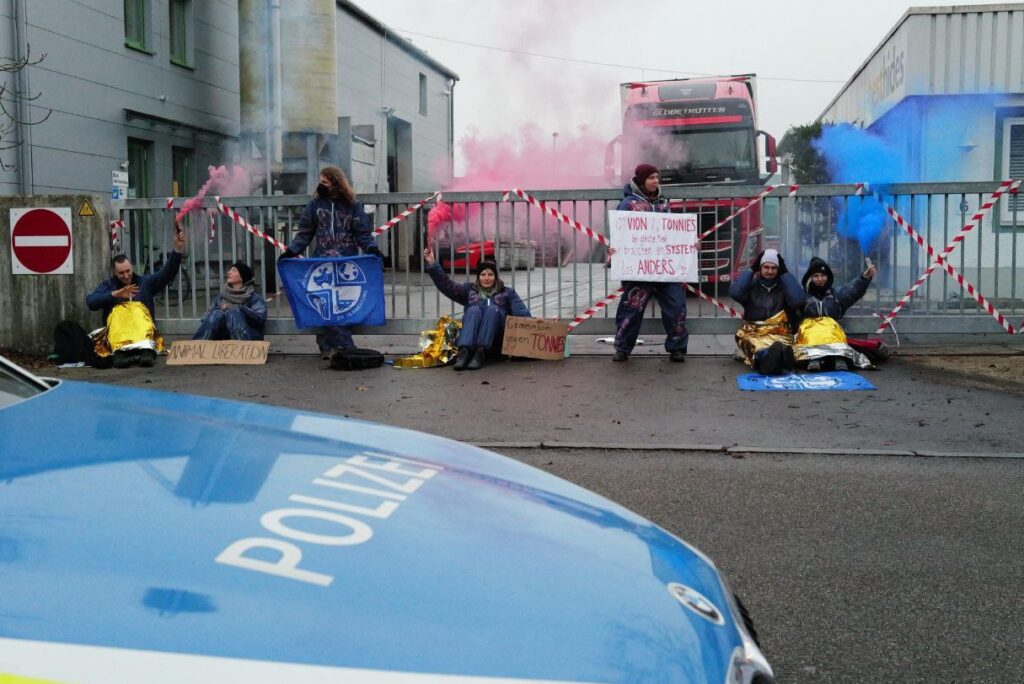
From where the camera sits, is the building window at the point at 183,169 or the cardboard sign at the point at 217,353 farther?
the building window at the point at 183,169

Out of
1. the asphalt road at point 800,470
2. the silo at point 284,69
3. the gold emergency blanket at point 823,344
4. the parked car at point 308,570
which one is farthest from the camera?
the silo at point 284,69

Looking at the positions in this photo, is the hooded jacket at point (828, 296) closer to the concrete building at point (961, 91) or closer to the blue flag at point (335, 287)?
the blue flag at point (335, 287)

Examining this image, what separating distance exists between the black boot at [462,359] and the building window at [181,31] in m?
14.0

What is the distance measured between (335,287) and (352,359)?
3.19 ft

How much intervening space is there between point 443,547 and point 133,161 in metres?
20.3

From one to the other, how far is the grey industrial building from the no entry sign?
16.1 ft

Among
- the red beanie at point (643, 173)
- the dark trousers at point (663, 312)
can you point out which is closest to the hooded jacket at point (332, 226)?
the dark trousers at point (663, 312)

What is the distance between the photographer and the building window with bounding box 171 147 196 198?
2192 cm

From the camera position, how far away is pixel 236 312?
37.3 ft

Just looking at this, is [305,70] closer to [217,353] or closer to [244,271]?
[244,271]

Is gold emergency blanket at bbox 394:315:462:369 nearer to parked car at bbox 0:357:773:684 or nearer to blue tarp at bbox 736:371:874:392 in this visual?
blue tarp at bbox 736:371:874:392

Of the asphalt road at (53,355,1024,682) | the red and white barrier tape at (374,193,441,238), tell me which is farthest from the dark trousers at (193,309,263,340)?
the red and white barrier tape at (374,193,441,238)

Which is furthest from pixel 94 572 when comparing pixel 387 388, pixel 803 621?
pixel 387 388

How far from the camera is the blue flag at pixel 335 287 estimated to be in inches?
438
